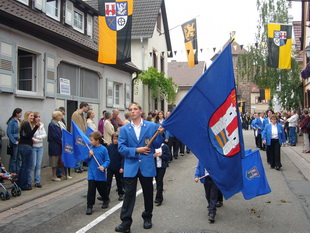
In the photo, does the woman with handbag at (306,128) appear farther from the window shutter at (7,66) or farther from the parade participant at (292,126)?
the window shutter at (7,66)

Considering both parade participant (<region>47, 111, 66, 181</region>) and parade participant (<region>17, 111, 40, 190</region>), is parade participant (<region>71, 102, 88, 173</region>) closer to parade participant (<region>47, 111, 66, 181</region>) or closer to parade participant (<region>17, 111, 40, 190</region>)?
parade participant (<region>47, 111, 66, 181</region>)

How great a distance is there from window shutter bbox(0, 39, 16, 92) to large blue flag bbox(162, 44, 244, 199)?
646 centimetres

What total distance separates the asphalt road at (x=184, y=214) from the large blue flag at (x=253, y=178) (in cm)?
33

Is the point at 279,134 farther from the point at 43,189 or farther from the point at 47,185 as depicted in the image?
the point at 43,189

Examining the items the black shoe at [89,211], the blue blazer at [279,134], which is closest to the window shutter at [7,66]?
the black shoe at [89,211]

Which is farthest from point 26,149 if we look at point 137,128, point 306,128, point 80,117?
point 306,128

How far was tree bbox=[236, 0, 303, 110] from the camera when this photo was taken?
26.5 metres

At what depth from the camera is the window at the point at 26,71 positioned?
1130 centimetres

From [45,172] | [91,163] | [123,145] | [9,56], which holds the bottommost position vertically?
[45,172]

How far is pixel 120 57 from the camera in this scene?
11.6 m

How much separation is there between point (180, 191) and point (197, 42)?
1227 cm

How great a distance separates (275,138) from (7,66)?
813 centimetres

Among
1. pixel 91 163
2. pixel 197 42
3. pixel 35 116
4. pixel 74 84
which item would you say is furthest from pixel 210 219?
pixel 197 42

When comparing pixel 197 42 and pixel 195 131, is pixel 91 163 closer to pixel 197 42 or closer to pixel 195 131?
pixel 195 131
